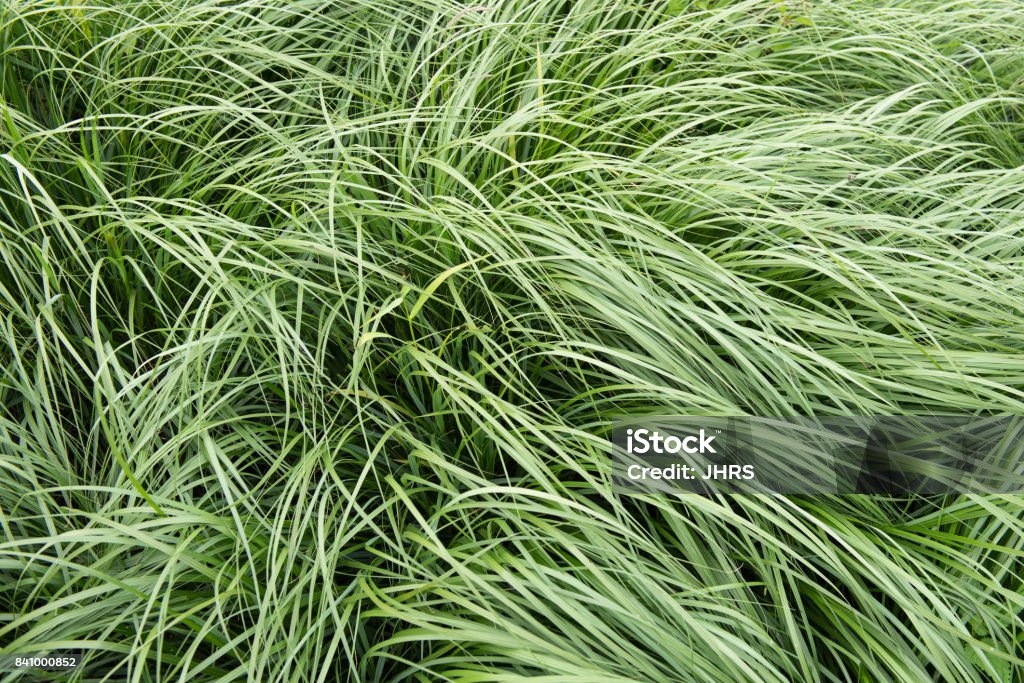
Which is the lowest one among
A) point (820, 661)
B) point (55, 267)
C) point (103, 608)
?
point (820, 661)

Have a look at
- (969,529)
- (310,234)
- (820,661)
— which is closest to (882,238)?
(969,529)

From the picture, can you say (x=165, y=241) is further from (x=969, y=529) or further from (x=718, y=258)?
(x=969, y=529)

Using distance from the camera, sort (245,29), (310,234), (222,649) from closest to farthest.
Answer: (222,649) → (310,234) → (245,29)

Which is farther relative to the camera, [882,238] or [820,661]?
[882,238]

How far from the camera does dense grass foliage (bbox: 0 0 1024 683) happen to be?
1.25 metres

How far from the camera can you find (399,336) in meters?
1.58

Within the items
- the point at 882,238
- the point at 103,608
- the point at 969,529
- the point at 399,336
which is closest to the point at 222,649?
the point at 103,608

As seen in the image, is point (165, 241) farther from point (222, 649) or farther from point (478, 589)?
point (478, 589)

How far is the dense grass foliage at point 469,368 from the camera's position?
1.25m

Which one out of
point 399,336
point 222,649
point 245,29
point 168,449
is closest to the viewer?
point 222,649

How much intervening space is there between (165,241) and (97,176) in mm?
228

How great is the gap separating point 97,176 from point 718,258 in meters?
1.18

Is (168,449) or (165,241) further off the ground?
(165,241)

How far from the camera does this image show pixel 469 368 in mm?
1570
